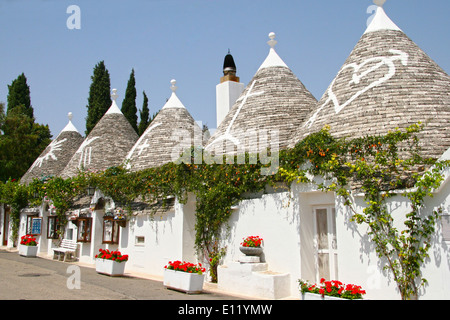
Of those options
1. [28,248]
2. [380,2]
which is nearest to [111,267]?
[28,248]

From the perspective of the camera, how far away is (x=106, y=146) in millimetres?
20625

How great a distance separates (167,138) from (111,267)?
21.8 ft

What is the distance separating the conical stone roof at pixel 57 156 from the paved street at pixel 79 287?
463 inches

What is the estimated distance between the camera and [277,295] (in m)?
8.93

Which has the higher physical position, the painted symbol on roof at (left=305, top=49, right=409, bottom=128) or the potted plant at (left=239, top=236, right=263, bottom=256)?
the painted symbol on roof at (left=305, top=49, right=409, bottom=128)

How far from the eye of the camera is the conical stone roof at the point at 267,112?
12141 millimetres

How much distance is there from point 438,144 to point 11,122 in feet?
93.5

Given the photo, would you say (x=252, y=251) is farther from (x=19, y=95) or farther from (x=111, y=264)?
(x=19, y=95)

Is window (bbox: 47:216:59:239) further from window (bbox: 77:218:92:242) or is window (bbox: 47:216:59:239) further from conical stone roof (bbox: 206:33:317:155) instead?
conical stone roof (bbox: 206:33:317:155)

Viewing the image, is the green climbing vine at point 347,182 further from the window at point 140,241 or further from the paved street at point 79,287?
the paved street at point 79,287

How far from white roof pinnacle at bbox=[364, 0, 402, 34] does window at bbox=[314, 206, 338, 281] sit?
5317 mm

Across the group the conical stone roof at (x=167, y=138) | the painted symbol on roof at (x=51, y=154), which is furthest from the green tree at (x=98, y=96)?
the conical stone roof at (x=167, y=138)

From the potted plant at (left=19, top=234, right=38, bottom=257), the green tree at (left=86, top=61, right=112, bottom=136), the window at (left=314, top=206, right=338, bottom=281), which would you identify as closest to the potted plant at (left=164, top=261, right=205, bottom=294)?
the window at (left=314, top=206, right=338, bottom=281)

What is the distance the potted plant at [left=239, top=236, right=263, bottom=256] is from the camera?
973cm
